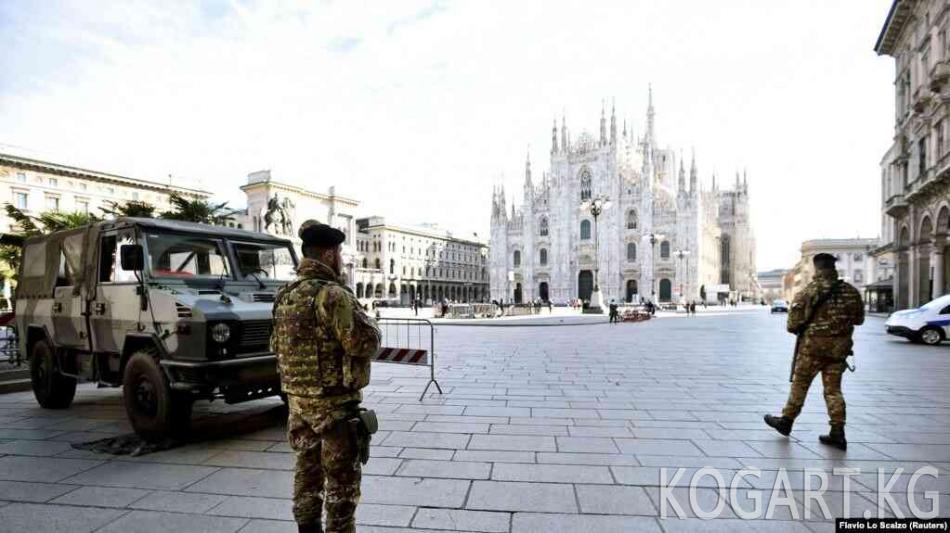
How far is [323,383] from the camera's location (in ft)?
8.83

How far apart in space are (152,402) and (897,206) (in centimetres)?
3621

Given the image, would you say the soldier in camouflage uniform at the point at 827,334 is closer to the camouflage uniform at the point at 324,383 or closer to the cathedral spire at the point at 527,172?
the camouflage uniform at the point at 324,383

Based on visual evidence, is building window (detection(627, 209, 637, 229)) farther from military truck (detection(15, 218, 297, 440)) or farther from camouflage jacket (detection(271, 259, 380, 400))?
camouflage jacket (detection(271, 259, 380, 400))

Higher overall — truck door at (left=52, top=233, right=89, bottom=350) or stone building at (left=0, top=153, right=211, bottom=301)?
stone building at (left=0, top=153, right=211, bottom=301)

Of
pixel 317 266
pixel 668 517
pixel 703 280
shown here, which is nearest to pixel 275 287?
pixel 317 266

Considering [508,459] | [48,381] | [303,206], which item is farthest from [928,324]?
[303,206]

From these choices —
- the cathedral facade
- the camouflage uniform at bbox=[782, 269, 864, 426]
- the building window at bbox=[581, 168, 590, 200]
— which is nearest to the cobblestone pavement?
the camouflage uniform at bbox=[782, 269, 864, 426]

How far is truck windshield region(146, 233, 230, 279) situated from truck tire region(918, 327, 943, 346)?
1855 cm

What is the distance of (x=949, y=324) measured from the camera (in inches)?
566

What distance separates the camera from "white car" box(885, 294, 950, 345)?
47.4 ft

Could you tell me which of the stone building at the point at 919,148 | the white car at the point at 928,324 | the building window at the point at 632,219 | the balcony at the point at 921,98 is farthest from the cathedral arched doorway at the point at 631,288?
the white car at the point at 928,324

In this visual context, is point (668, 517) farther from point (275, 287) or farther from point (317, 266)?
point (275, 287)

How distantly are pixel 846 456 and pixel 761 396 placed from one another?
2.86 m

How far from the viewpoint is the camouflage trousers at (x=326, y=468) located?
264 centimetres
